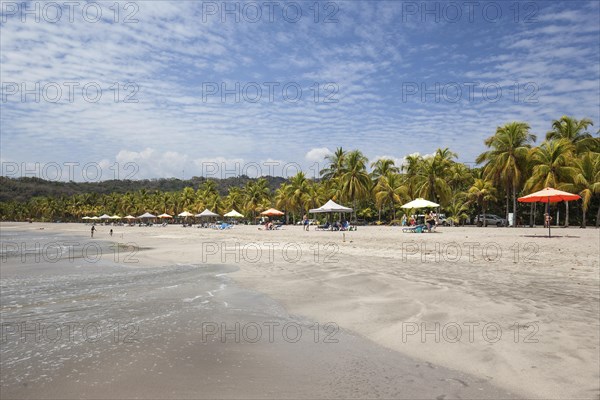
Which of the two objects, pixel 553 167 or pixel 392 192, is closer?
pixel 553 167

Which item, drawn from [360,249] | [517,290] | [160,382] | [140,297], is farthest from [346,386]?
[360,249]

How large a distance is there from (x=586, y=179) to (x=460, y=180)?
1874cm

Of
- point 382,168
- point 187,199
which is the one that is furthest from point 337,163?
point 187,199

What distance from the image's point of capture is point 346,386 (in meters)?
4.12

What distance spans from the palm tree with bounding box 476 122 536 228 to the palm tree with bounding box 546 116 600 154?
5.15 metres

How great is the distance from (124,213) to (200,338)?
109499 mm

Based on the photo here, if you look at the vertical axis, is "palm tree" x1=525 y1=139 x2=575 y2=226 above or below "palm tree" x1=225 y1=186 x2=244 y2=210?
above

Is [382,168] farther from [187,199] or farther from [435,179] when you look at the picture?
[187,199]

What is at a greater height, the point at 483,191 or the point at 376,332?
the point at 483,191

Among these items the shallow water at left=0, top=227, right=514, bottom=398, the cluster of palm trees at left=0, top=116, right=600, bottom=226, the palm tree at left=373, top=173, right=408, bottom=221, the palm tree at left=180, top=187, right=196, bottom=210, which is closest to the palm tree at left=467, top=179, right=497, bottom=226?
the cluster of palm trees at left=0, top=116, right=600, bottom=226

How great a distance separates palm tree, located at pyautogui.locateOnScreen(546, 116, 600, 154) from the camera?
36.3m

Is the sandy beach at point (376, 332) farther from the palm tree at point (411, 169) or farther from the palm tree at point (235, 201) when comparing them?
the palm tree at point (235, 201)

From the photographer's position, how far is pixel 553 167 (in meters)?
30.9

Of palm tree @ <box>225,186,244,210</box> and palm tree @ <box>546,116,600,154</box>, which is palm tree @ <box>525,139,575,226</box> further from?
palm tree @ <box>225,186,244,210</box>
